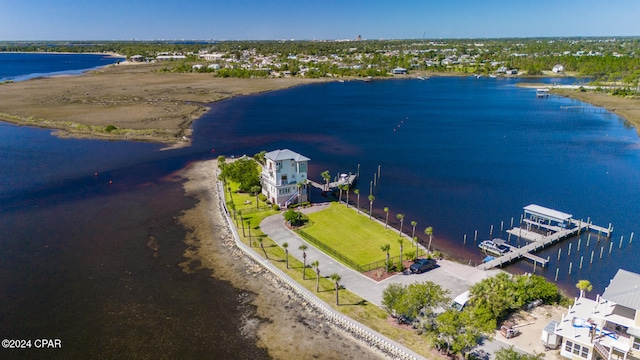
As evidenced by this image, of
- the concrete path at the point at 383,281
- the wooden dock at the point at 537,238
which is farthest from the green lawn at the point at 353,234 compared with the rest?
the wooden dock at the point at 537,238

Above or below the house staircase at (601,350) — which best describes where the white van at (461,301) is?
below

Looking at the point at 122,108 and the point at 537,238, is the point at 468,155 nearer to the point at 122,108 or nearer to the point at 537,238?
the point at 537,238

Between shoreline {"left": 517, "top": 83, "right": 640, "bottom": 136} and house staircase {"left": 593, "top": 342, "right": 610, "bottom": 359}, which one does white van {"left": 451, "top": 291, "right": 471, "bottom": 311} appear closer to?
house staircase {"left": 593, "top": 342, "right": 610, "bottom": 359}

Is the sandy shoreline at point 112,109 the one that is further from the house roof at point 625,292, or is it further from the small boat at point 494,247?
the house roof at point 625,292

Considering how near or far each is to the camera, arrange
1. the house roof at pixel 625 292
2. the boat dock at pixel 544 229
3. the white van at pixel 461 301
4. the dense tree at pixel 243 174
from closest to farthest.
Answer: the house roof at pixel 625 292 → the white van at pixel 461 301 → the boat dock at pixel 544 229 → the dense tree at pixel 243 174

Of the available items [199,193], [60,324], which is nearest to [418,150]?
[199,193]

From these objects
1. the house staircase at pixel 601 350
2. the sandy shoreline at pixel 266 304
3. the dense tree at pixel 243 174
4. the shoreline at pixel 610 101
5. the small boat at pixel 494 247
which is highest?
the shoreline at pixel 610 101
